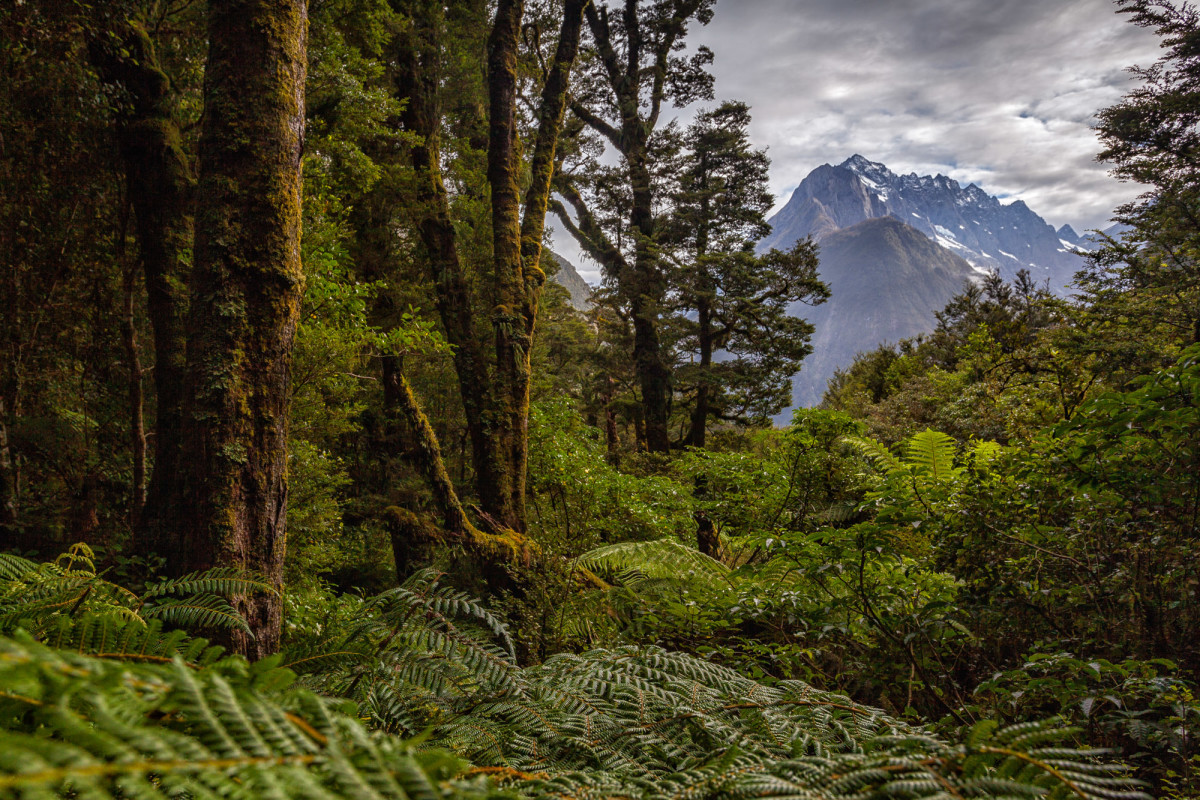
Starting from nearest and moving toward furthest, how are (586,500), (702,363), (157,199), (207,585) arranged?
1. (207,585)
2. (157,199)
3. (586,500)
4. (702,363)

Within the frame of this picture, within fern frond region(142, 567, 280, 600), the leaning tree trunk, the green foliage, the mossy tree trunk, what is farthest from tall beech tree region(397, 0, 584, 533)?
fern frond region(142, 567, 280, 600)

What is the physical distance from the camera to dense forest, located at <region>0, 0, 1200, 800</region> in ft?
2.50

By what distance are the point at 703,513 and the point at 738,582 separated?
297 centimetres

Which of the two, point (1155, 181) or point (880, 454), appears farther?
point (1155, 181)

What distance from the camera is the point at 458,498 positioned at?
5.86 m

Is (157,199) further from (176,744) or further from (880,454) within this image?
(880,454)

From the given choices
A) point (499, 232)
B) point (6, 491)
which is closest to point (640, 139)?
point (499, 232)

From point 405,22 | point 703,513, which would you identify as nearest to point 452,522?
point 703,513

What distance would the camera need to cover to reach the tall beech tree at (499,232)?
5.46 m

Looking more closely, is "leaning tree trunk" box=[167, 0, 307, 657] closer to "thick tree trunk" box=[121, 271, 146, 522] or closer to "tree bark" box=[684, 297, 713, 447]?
"thick tree trunk" box=[121, 271, 146, 522]

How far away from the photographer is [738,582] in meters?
3.09

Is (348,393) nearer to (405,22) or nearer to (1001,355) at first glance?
(405,22)

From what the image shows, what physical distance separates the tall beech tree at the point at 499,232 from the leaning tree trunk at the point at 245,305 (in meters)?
3.19

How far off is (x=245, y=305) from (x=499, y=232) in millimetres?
4042
